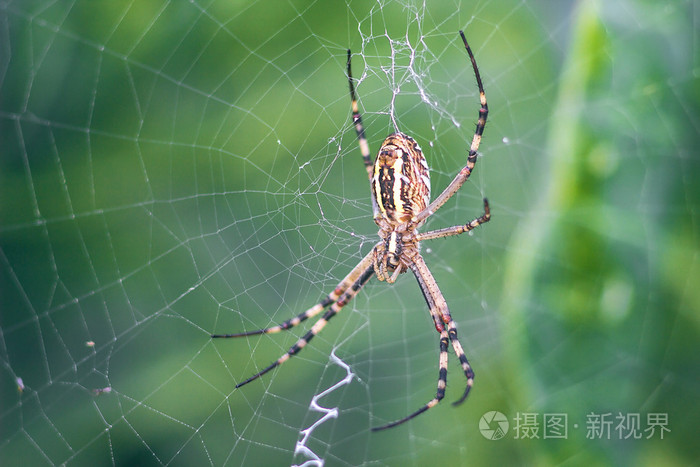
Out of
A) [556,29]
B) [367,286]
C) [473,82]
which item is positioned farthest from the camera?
[367,286]

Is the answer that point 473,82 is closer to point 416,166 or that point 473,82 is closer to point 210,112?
point 416,166

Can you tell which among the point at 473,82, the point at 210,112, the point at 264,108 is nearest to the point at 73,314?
the point at 210,112

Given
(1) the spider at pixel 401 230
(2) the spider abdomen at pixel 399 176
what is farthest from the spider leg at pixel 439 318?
(2) the spider abdomen at pixel 399 176

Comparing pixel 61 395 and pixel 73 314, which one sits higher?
pixel 73 314

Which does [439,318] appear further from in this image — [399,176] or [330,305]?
[399,176]

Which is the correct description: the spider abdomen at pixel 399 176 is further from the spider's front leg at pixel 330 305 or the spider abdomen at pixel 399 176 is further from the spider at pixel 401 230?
the spider's front leg at pixel 330 305

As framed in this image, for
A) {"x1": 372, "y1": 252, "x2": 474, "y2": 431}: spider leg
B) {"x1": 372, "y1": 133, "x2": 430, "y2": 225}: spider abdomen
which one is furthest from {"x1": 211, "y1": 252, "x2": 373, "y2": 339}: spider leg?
{"x1": 372, "y1": 133, "x2": 430, "y2": 225}: spider abdomen

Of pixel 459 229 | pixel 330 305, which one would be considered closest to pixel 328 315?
pixel 330 305
